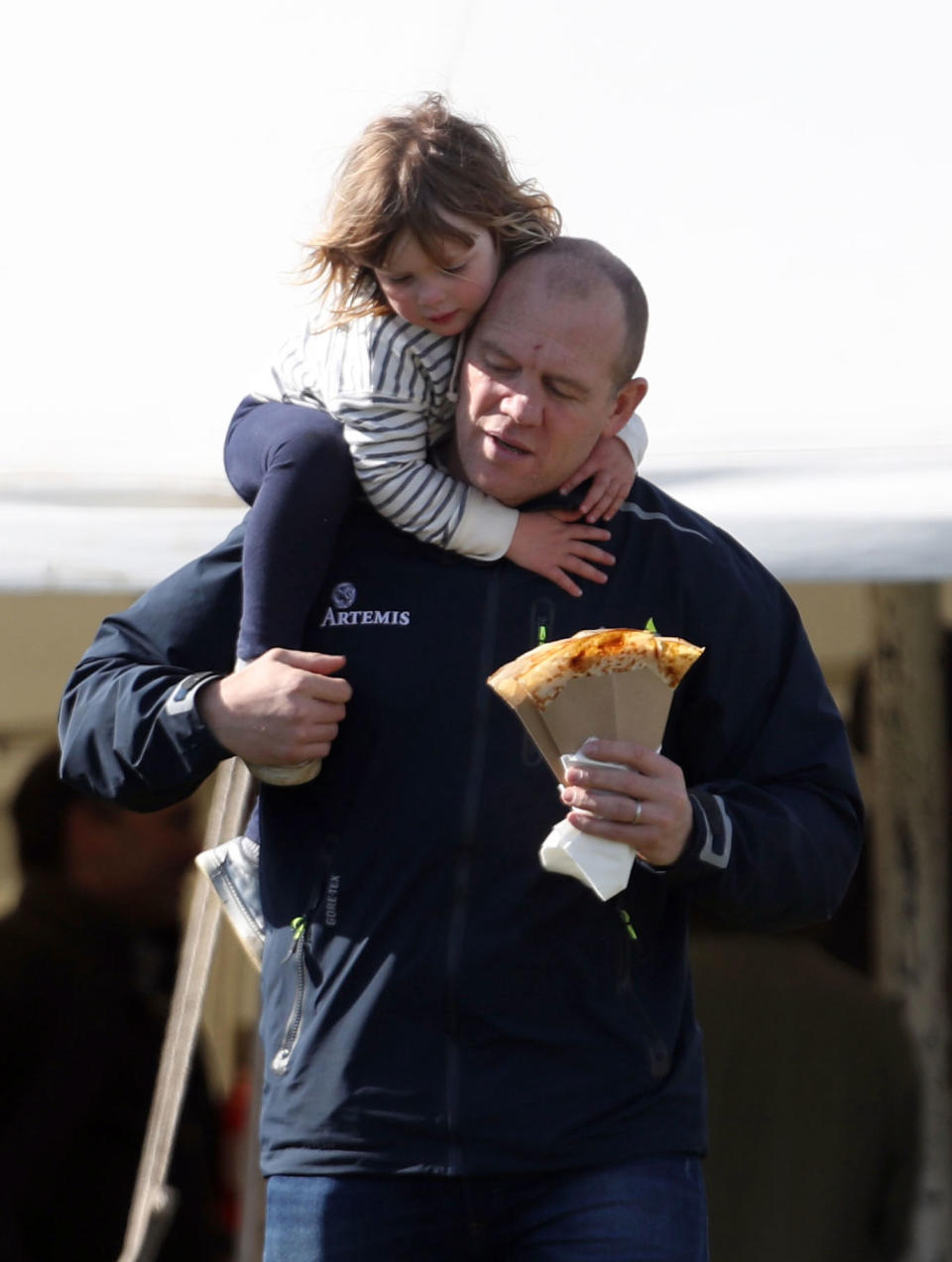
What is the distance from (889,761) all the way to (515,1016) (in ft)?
5.95

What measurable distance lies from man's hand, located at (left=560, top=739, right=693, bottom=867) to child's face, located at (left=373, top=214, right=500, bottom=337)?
468 mm

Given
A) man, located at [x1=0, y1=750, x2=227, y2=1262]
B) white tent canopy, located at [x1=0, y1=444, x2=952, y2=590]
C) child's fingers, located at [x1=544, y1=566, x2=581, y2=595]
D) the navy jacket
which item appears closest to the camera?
the navy jacket

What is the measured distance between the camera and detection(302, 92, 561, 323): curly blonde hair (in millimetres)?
1614

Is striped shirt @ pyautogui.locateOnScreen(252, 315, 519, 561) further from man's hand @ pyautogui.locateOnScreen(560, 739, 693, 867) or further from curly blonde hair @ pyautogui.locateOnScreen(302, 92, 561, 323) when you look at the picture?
man's hand @ pyautogui.locateOnScreen(560, 739, 693, 867)

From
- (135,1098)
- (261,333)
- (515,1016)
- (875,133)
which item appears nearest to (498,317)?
(515,1016)

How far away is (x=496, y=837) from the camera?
147cm

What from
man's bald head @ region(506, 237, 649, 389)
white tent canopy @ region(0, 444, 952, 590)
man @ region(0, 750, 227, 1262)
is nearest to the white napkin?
man's bald head @ region(506, 237, 649, 389)

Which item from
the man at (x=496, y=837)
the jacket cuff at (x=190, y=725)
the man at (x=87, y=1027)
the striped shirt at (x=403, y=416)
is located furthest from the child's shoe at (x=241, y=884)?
the man at (x=87, y=1027)

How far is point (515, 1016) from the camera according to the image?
4.76 feet

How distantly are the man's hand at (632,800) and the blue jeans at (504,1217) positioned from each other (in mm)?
280

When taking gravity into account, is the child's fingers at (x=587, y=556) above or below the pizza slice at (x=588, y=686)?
above

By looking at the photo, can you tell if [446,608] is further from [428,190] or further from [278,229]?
[278,229]

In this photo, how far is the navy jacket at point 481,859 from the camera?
1.45 m

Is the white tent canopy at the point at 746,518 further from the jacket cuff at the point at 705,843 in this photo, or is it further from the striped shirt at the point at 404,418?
the jacket cuff at the point at 705,843
